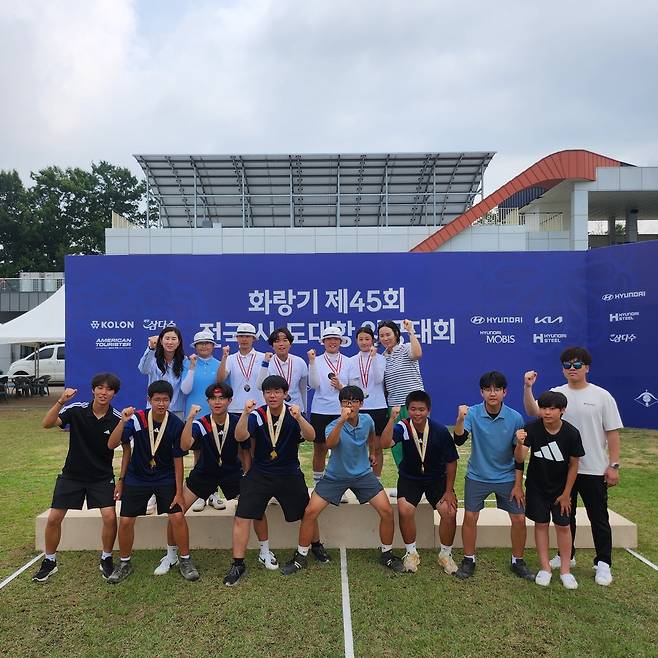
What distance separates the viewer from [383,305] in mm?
9227

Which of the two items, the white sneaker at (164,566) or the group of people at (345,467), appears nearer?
the group of people at (345,467)

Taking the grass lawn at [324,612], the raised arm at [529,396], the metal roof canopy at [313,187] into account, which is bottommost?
the grass lawn at [324,612]

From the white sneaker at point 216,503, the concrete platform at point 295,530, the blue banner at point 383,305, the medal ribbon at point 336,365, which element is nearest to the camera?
the concrete platform at point 295,530

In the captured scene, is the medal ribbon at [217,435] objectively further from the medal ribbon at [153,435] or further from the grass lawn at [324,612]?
the grass lawn at [324,612]

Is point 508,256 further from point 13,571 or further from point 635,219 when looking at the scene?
point 635,219

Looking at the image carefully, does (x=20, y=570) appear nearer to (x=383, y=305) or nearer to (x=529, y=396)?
(x=529, y=396)

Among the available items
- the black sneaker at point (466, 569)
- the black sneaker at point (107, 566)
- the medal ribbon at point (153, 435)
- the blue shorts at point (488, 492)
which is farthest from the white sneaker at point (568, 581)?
the black sneaker at point (107, 566)

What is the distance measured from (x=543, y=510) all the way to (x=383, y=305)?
19.6 ft

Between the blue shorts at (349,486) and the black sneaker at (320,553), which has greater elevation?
the blue shorts at (349,486)

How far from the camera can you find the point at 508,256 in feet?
30.3

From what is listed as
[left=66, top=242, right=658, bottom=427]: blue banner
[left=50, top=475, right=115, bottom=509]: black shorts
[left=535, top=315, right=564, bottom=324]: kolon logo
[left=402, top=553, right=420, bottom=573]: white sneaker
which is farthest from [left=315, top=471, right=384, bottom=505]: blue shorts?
[left=535, top=315, right=564, bottom=324]: kolon logo

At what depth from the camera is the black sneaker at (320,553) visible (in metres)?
3.88

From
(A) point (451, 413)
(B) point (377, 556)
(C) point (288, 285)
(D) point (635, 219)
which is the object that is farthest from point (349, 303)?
(D) point (635, 219)

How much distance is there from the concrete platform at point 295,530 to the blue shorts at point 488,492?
1.82ft
